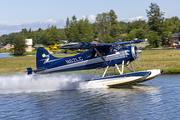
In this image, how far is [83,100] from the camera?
1355cm

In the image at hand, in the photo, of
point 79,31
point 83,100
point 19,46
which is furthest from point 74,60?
point 19,46

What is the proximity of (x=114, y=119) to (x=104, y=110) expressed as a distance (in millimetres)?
1473

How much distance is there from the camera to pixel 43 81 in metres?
17.9

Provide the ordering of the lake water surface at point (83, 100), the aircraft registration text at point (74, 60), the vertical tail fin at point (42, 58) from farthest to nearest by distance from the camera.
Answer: the vertical tail fin at point (42, 58)
the aircraft registration text at point (74, 60)
the lake water surface at point (83, 100)

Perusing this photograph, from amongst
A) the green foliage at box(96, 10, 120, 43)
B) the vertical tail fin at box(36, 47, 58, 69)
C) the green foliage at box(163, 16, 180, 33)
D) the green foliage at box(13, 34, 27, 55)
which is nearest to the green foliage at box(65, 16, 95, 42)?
the green foliage at box(96, 10, 120, 43)

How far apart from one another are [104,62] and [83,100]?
4.39 meters

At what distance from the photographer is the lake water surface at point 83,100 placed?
10.8 meters

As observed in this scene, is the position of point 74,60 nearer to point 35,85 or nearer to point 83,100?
point 35,85

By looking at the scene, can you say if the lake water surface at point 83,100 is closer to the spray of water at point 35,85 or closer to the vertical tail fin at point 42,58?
the spray of water at point 35,85

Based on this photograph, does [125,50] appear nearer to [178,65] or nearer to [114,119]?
[114,119]

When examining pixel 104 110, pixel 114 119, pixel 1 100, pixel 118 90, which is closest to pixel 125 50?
pixel 118 90

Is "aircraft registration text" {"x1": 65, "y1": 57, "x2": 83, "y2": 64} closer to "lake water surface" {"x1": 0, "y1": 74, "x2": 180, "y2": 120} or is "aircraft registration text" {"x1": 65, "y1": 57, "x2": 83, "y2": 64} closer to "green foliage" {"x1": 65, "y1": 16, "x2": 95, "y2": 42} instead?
"lake water surface" {"x1": 0, "y1": 74, "x2": 180, "y2": 120}

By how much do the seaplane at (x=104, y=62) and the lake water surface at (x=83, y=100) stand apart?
0.64 metres

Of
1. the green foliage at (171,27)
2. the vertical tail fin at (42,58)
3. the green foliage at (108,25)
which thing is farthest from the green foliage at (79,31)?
the vertical tail fin at (42,58)
